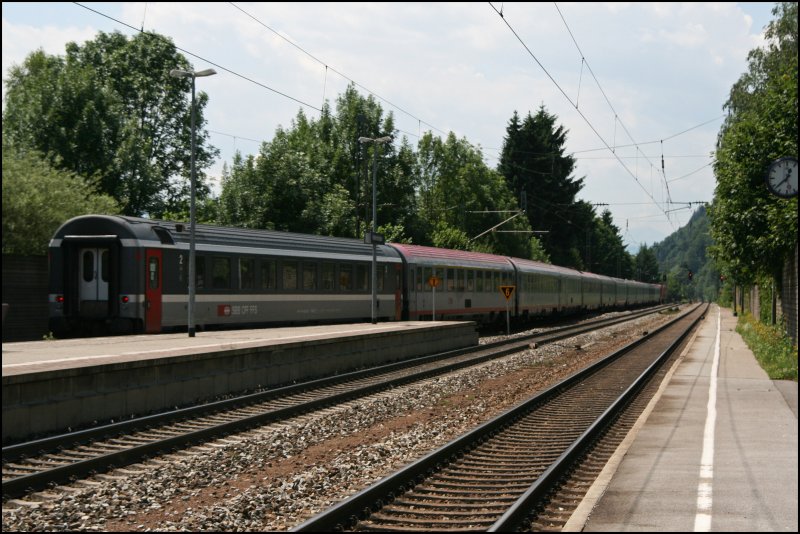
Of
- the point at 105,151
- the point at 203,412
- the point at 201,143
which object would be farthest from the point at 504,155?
the point at 203,412

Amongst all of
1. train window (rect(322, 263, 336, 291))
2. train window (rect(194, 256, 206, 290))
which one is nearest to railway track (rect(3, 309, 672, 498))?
train window (rect(194, 256, 206, 290))

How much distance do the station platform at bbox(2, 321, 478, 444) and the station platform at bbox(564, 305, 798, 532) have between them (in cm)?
723

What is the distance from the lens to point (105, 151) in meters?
47.9

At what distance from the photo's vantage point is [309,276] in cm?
2606

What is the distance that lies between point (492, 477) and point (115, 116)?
4392 centimetres

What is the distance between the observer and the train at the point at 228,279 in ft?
66.9

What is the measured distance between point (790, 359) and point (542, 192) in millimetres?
69182

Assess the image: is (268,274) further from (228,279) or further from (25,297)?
(25,297)

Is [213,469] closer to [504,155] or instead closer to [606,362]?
[606,362]

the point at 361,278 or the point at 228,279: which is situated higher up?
the point at 361,278

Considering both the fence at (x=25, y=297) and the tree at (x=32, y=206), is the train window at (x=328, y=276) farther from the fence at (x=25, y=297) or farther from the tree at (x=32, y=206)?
the tree at (x=32, y=206)

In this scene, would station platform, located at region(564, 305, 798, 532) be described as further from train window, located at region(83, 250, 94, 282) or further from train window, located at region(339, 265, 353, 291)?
train window, located at region(339, 265, 353, 291)

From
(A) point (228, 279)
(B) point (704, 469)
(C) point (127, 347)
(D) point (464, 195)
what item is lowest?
(B) point (704, 469)

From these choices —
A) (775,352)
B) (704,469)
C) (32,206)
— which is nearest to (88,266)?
(32,206)
